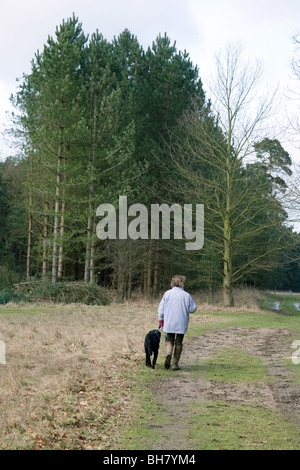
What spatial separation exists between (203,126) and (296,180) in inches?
406

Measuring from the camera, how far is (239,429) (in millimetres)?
6234

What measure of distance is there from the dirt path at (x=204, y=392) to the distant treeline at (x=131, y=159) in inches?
502

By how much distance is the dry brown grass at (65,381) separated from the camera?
597 centimetres

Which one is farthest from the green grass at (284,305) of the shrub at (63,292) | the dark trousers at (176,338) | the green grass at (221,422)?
the green grass at (221,422)

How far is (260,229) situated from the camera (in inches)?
1134

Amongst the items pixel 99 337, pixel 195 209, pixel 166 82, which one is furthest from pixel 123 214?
pixel 99 337

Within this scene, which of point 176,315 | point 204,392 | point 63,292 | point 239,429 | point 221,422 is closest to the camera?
point 239,429

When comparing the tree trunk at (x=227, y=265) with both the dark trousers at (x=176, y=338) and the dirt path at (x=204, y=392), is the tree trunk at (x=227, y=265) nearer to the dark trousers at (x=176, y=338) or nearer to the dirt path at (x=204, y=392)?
the dirt path at (x=204, y=392)

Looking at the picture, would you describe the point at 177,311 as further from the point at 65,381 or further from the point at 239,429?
the point at 239,429

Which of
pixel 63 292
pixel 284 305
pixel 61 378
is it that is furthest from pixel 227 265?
pixel 61 378

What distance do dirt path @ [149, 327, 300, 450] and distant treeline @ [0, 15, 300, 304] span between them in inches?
502

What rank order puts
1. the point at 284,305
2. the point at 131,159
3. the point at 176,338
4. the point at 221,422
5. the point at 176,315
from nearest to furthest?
the point at 221,422
the point at 176,315
the point at 176,338
the point at 131,159
the point at 284,305

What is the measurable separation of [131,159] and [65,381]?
22.0 metres

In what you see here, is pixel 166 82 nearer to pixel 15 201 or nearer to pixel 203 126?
pixel 203 126
